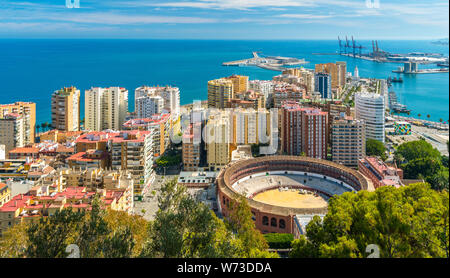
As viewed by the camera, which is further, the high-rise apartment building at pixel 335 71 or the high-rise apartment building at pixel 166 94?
the high-rise apartment building at pixel 335 71

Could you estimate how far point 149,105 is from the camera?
47.5ft

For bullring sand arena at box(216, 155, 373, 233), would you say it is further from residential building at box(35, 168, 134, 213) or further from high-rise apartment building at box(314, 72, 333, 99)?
high-rise apartment building at box(314, 72, 333, 99)

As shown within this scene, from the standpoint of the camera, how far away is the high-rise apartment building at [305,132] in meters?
10.9

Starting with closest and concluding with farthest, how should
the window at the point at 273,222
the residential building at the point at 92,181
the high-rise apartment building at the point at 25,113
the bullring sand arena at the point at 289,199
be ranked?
the window at the point at 273,222 < the residential building at the point at 92,181 < the bullring sand arena at the point at 289,199 < the high-rise apartment building at the point at 25,113

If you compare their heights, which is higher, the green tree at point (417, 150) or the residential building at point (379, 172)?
the green tree at point (417, 150)

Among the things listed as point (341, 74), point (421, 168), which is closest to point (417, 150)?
point (421, 168)

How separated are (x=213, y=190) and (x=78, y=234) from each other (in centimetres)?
754

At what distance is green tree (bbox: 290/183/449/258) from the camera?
164cm

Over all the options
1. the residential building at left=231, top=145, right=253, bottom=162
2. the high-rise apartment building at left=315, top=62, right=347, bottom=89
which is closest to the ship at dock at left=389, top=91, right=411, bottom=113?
the high-rise apartment building at left=315, top=62, right=347, bottom=89

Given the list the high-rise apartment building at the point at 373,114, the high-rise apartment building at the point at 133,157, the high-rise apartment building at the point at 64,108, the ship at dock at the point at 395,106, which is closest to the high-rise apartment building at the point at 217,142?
the high-rise apartment building at the point at 133,157

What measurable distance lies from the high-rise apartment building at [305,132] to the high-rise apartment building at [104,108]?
6632 millimetres

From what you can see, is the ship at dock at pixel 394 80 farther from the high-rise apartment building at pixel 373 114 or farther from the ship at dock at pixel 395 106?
the high-rise apartment building at pixel 373 114

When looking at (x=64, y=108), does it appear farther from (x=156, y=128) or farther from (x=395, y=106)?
(x=395, y=106)

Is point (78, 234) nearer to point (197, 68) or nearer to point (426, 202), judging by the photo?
point (426, 202)
